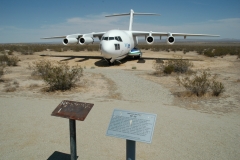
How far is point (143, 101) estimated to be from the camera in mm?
8211

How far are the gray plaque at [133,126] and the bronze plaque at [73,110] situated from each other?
22.7 inches

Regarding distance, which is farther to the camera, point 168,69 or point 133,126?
point 168,69

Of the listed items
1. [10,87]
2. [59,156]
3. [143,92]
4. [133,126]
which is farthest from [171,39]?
[133,126]

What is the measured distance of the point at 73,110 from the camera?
367cm

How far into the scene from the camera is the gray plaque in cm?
302

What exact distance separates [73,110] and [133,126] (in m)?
1.20

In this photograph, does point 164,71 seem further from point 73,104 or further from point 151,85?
point 73,104

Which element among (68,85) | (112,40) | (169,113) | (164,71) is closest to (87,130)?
(169,113)

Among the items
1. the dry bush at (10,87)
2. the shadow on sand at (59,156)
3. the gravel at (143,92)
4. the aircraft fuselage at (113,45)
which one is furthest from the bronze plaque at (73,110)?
the aircraft fuselage at (113,45)

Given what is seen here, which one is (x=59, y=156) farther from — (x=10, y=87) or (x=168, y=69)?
(x=168, y=69)

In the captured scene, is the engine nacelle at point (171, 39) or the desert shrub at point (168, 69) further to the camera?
the engine nacelle at point (171, 39)

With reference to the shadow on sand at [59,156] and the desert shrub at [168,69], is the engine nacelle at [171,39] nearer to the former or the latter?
the desert shrub at [168,69]

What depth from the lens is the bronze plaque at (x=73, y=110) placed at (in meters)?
3.53

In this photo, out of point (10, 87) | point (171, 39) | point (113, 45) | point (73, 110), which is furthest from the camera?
point (171, 39)
